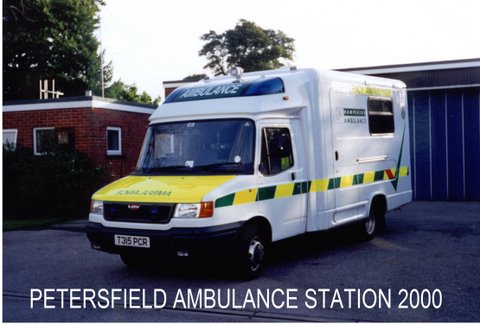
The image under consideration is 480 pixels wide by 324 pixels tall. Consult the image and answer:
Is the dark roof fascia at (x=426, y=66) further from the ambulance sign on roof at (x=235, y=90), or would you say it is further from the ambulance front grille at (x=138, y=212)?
the ambulance front grille at (x=138, y=212)

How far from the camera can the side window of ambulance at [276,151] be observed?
7910mm

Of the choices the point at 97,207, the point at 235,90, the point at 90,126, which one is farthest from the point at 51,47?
the point at 97,207

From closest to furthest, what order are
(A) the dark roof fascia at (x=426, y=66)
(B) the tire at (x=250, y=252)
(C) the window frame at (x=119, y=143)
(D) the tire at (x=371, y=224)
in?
(B) the tire at (x=250, y=252) → (D) the tire at (x=371, y=224) → (A) the dark roof fascia at (x=426, y=66) → (C) the window frame at (x=119, y=143)

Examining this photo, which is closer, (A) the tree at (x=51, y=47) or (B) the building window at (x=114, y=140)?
(B) the building window at (x=114, y=140)

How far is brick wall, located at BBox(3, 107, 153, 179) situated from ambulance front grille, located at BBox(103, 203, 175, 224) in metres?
9.58

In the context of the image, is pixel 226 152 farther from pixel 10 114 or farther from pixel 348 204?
pixel 10 114

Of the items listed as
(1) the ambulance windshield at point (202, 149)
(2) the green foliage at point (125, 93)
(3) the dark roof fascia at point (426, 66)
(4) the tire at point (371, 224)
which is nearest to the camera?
(1) the ambulance windshield at point (202, 149)

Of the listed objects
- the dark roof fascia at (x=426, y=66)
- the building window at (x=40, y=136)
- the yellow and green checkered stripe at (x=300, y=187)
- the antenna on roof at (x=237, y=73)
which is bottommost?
the yellow and green checkered stripe at (x=300, y=187)

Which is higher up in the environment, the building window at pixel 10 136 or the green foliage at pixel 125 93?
the green foliage at pixel 125 93

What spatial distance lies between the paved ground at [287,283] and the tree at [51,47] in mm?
34129

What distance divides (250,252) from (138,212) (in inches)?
59.6

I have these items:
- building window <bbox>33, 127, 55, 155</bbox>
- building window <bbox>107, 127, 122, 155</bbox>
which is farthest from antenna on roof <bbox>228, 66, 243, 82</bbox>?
building window <bbox>107, 127, 122, 155</bbox>

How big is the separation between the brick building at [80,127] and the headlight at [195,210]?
394 inches

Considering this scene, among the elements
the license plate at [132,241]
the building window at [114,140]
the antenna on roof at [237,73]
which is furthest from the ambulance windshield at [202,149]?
the building window at [114,140]
